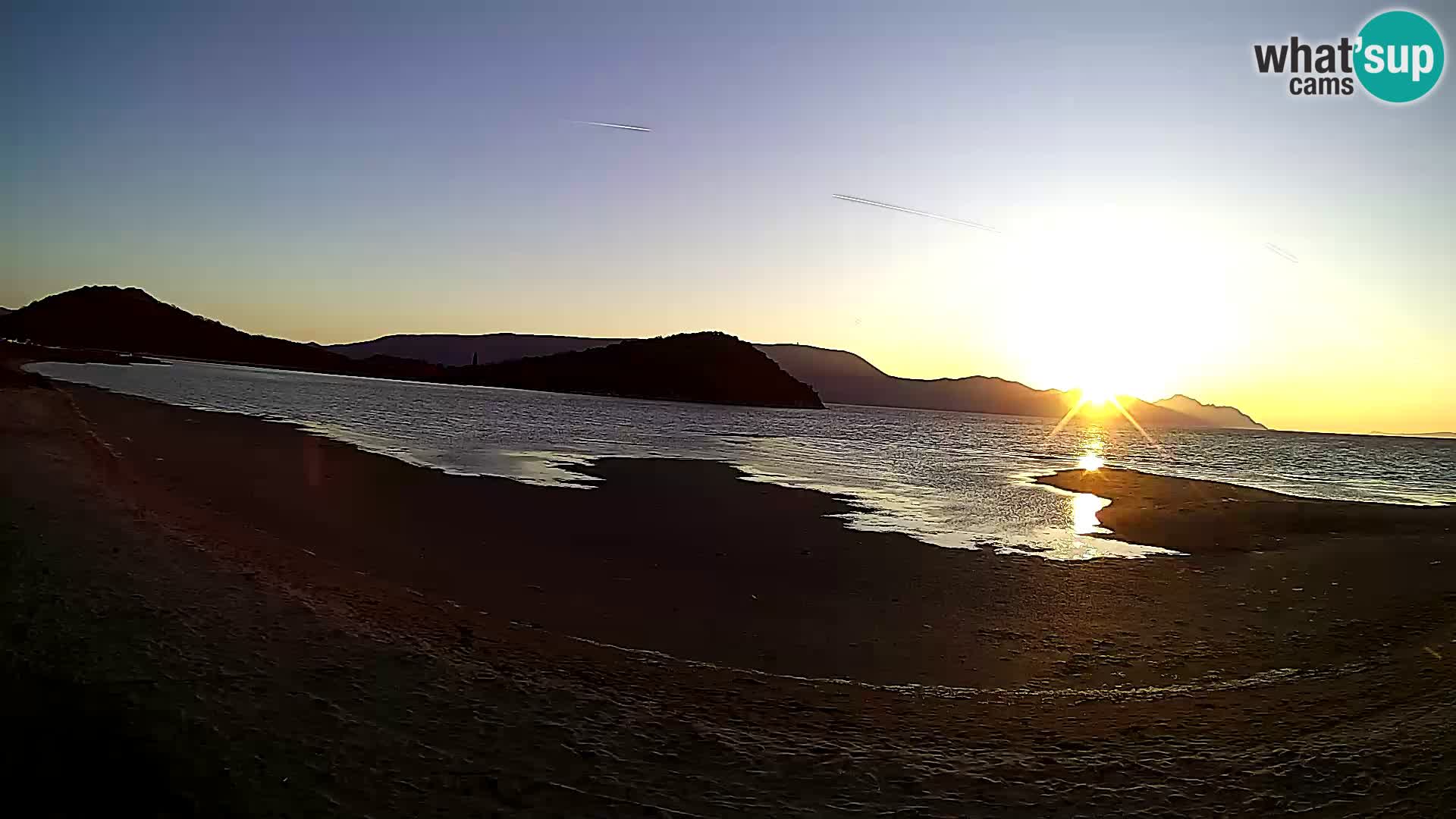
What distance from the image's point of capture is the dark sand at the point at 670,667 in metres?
5.87

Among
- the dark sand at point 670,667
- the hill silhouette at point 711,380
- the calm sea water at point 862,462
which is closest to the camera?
the dark sand at point 670,667

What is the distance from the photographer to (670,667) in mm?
8805

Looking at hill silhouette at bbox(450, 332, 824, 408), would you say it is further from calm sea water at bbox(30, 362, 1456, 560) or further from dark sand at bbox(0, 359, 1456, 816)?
dark sand at bbox(0, 359, 1456, 816)

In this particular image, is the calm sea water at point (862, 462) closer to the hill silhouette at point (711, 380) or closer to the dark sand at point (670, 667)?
the dark sand at point (670, 667)

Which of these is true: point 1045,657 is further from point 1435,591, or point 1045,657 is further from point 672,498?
point 672,498

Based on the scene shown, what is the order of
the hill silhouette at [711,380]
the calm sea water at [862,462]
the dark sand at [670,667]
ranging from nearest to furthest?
the dark sand at [670,667] → the calm sea water at [862,462] → the hill silhouette at [711,380]

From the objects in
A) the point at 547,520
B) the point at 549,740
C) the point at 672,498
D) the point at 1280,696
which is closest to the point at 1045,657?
the point at 1280,696

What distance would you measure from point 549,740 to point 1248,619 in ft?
32.3

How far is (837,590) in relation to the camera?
1268 centimetres

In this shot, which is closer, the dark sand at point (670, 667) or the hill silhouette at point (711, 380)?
the dark sand at point (670, 667)

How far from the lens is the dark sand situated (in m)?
5.87

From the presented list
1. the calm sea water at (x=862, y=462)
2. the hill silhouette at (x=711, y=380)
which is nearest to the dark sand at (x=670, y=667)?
the calm sea water at (x=862, y=462)

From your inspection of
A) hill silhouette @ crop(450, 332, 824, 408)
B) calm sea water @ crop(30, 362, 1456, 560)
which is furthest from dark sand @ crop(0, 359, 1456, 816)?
hill silhouette @ crop(450, 332, 824, 408)

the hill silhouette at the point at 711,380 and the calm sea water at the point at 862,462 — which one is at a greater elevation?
the hill silhouette at the point at 711,380
